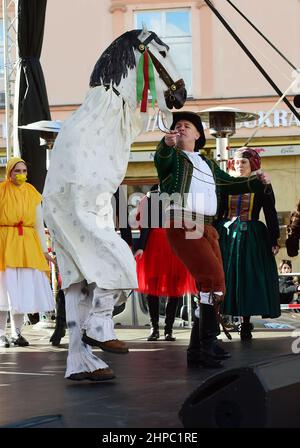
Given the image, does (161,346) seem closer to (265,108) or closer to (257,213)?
(257,213)

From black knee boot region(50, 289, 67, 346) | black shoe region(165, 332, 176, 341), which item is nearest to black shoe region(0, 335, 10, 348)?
black knee boot region(50, 289, 67, 346)

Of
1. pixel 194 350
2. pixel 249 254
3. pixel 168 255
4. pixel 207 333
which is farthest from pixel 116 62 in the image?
pixel 168 255

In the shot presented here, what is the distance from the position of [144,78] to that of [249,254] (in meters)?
3.17

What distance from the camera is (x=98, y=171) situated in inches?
207

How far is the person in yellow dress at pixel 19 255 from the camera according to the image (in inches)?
330

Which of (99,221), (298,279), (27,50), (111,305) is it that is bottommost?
(298,279)

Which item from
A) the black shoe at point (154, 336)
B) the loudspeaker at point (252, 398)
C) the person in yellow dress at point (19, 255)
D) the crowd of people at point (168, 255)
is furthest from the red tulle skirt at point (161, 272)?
the loudspeaker at point (252, 398)

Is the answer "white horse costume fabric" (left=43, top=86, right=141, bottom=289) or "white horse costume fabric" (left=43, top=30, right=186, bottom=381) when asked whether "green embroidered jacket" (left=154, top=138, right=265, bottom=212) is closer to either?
"white horse costume fabric" (left=43, top=30, right=186, bottom=381)

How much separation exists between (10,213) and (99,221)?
128 inches

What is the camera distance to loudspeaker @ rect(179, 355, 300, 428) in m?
3.14

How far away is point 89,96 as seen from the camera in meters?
5.39

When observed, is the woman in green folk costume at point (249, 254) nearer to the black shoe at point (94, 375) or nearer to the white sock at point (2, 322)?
the white sock at point (2, 322)

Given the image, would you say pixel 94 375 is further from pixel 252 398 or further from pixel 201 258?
pixel 252 398
